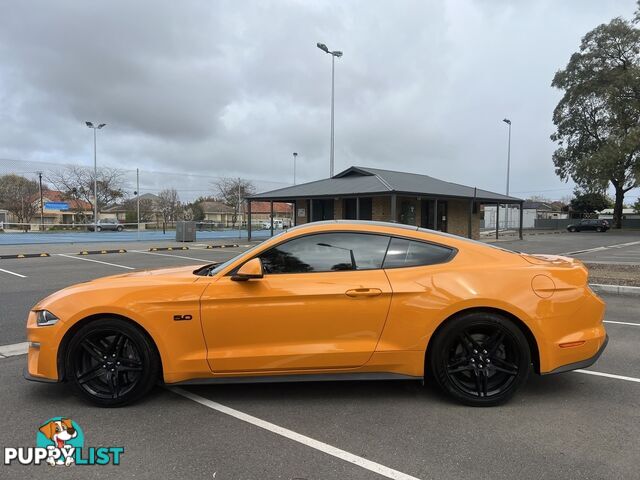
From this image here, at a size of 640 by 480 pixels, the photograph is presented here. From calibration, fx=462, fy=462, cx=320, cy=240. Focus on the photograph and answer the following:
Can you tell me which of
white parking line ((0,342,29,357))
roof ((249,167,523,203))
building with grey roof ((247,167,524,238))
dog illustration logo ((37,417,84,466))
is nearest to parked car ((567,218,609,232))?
roof ((249,167,523,203))

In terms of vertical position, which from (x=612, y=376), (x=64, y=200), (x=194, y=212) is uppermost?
(x=64, y=200)

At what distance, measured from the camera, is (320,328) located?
362 centimetres

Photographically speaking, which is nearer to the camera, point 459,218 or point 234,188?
point 459,218

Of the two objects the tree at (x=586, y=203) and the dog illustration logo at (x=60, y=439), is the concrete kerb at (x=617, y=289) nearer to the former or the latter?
the dog illustration logo at (x=60, y=439)

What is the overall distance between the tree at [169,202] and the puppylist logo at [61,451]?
37.1m

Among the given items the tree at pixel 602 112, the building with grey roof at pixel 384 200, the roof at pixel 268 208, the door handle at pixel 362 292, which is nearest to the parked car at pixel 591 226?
the tree at pixel 602 112

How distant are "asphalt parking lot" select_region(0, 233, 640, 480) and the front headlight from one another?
68 centimetres

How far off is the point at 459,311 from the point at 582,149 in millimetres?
53394

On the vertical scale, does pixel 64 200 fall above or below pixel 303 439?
above

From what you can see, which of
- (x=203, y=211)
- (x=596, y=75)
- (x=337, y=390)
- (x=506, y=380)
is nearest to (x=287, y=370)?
(x=337, y=390)

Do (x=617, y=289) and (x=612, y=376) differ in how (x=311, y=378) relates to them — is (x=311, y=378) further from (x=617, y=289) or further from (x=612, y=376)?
(x=617, y=289)

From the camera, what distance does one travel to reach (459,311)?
364cm

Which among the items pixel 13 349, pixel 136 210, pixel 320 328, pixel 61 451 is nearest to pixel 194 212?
pixel 136 210

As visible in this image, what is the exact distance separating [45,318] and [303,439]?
7.41 ft
